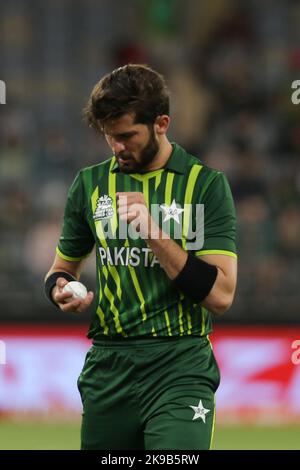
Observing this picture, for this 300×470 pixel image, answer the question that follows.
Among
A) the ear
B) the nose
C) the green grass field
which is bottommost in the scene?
the green grass field

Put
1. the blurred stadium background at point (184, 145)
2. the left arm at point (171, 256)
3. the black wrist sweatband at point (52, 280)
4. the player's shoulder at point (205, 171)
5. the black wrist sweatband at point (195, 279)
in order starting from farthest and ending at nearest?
the blurred stadium background at point (184, 145) → the black wrist sweatband at point (52, 280) → the player's shoulder at point (205, 171) → the black wrist sweatband at point (195, 279) → the left arm at point (171, 256)

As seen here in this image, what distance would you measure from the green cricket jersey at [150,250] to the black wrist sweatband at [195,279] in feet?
0.43

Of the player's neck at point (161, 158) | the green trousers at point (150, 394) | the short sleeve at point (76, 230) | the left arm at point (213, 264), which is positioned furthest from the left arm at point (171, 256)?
the short sleeve at point (76, 230)

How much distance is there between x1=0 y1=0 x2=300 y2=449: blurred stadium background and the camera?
9.96 m

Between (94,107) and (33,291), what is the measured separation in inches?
230

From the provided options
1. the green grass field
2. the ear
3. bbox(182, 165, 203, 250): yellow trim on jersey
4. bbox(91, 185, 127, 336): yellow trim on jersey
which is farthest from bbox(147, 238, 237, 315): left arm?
the green grass field

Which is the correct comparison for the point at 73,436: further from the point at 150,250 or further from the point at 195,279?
the point at 195,279

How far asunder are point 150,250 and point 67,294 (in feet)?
1.20

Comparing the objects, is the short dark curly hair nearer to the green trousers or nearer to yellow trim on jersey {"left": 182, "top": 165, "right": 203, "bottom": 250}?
yellow trim on jersey {"left": 182, "top": 165, "right": 203, "bottom": 250}

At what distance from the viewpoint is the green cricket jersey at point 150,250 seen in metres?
4.48

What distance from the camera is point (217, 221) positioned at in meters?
4.51

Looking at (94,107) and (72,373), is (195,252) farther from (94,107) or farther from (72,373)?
(72,373)

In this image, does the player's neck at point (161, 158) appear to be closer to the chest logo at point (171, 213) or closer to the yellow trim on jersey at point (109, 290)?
the chest logo at point (171, 213)

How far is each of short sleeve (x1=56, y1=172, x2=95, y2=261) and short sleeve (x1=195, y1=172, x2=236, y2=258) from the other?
528 mm
